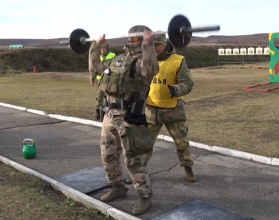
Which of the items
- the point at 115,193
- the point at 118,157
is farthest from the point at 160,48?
the point at 115,193

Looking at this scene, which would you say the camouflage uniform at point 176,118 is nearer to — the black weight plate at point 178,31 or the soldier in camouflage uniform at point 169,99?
the soldier in camouflage uniform at point 169,99

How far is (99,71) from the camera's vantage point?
4473 millimetres

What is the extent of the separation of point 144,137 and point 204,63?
4416cm

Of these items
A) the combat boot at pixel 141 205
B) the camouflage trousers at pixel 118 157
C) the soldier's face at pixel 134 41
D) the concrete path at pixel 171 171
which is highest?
the soldier's face at pixel 134 41

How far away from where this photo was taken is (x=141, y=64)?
4027mm

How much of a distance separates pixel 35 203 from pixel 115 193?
3.12 feet

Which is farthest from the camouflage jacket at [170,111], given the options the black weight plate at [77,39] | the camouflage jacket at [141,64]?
the black weight plate at [77,39]

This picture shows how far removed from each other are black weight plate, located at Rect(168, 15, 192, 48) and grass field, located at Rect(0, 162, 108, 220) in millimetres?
2068

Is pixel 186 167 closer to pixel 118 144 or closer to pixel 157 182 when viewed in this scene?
pixel 157 182

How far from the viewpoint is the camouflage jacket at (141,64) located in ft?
12.6

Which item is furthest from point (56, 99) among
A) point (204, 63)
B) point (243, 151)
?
point (204, 63)

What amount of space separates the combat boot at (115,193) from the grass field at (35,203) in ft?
0.98

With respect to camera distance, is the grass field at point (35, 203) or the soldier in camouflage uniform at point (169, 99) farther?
the soldier in camouflage uniform at point (169, 99)

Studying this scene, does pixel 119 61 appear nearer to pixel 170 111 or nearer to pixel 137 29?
pixel 137 29
